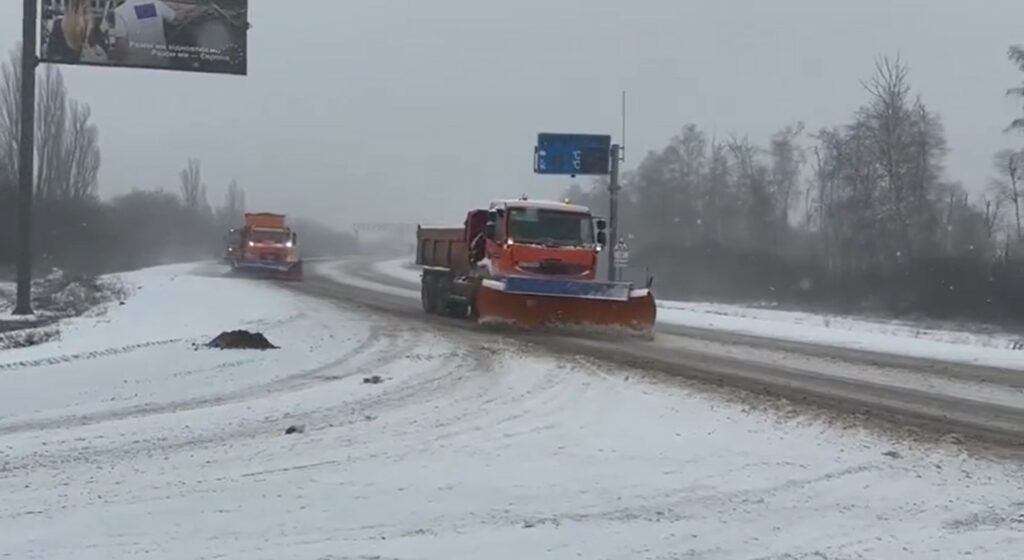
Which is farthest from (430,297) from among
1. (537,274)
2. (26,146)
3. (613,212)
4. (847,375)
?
(847,375)

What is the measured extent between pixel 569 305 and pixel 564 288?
36 cm

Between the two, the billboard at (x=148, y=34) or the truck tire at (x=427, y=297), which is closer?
the billboard at (x=148, y=34)

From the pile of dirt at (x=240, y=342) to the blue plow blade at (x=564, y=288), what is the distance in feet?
18.9

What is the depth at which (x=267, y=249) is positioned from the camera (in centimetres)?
4953

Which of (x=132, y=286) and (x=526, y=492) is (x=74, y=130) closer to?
(x=132, y=286)

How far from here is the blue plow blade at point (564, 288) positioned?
21.7 metres

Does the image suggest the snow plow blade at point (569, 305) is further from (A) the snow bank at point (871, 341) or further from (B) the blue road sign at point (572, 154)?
(B) the blue road sign at point (572, 154)

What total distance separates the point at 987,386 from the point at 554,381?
5.60m

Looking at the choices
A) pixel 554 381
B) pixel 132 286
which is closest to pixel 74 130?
pixel 132 286

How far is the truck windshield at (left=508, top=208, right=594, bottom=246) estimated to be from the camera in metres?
23.1

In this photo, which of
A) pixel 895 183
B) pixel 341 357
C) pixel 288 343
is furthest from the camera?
pixel 895 183

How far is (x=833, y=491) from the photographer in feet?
25.6

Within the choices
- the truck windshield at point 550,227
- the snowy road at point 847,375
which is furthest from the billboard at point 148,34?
the snowy road at point 847,375

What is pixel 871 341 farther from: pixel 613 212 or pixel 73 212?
pixel 73 212
